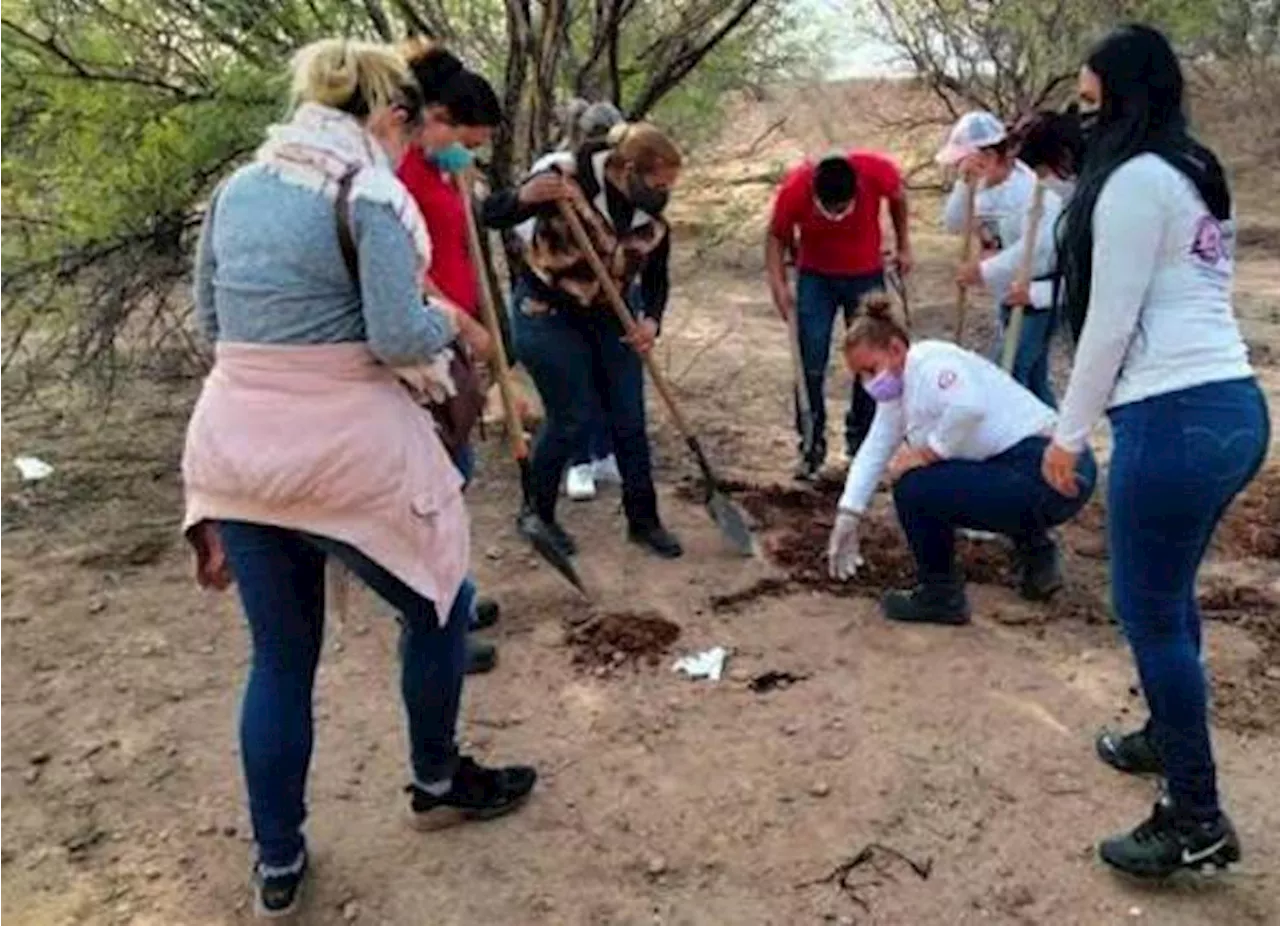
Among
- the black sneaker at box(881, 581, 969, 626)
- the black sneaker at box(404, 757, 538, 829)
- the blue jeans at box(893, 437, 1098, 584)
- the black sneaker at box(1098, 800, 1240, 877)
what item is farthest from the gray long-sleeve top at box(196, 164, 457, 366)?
the black sneaker at box(881, 581, 969, 626)

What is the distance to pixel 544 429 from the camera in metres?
4.45

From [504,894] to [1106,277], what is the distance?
1650 millimetres

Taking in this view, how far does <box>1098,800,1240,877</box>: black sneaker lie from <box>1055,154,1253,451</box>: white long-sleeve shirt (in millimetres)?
805

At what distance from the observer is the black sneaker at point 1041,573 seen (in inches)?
160

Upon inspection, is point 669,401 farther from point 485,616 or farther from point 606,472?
point 485,616

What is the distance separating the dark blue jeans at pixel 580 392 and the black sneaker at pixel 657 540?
0.08ft

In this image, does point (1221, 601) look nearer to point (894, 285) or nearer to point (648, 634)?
point (648, 634)

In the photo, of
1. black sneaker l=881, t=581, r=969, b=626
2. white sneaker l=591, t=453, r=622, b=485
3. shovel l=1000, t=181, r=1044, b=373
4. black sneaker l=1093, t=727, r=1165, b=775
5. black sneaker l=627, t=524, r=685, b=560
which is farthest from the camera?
white sneaker l=591, t=453, r=622, b=485

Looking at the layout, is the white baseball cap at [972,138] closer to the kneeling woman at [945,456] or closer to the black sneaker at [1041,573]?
the kneeling woman at [945,456]

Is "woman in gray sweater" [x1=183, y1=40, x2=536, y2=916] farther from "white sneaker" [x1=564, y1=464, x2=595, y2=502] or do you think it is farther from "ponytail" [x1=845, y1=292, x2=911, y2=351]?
"white sneaker" [x1=564, y1=464, x2=595, y2=502]

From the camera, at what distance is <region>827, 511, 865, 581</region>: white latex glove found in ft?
13.3

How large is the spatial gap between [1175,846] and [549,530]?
2.34 m

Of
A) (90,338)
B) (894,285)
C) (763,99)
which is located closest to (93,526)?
(90,338)

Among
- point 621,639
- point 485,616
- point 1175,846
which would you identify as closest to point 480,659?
point 485,616
